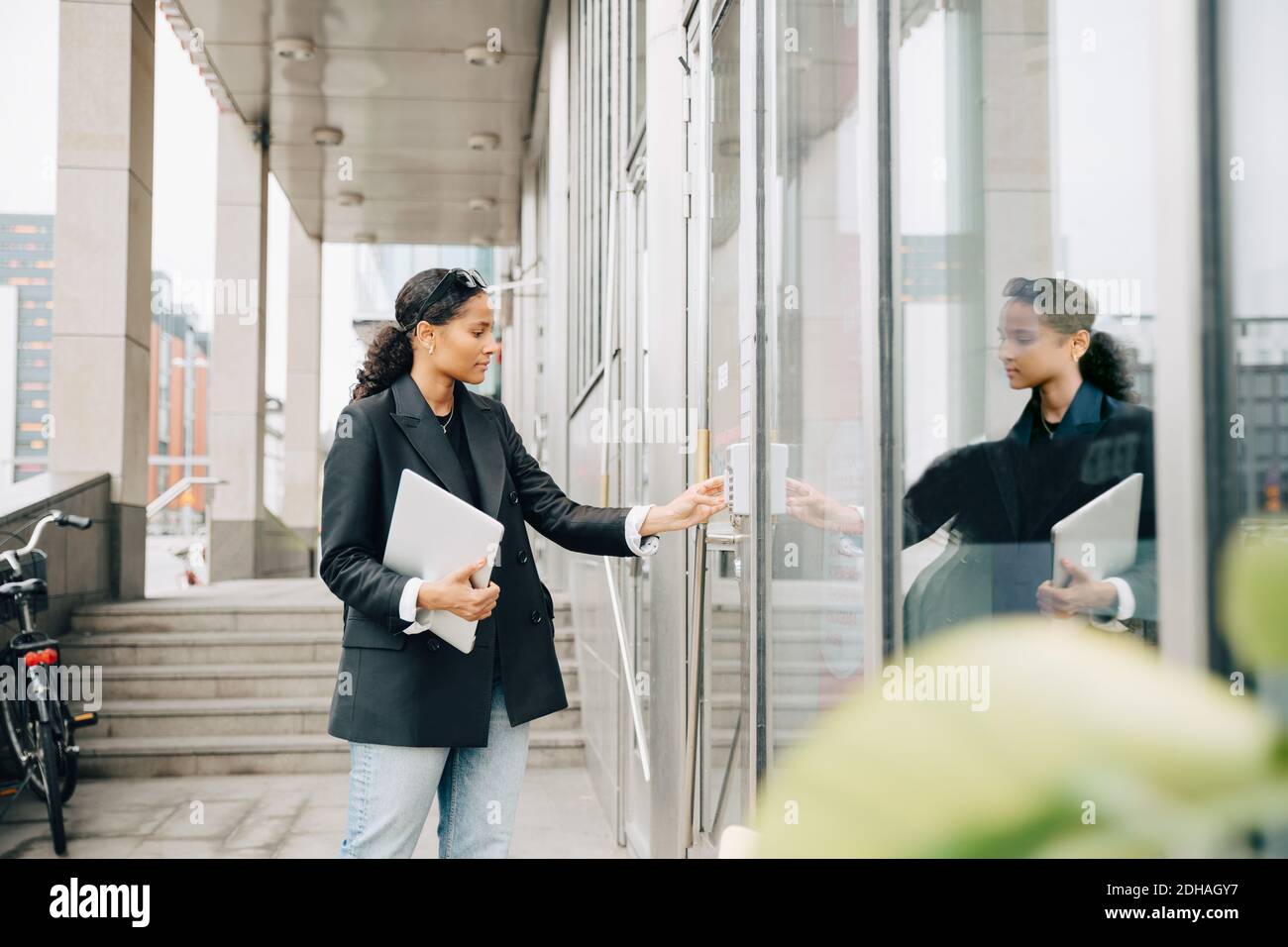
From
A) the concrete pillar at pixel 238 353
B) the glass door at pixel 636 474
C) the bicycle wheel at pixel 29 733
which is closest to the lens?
the glass door at pixel 636 474

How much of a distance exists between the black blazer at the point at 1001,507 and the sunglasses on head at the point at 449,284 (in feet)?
3.92

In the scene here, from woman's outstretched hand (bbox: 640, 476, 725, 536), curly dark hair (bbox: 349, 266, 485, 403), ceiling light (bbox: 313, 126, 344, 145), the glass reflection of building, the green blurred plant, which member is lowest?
the green blurred plant

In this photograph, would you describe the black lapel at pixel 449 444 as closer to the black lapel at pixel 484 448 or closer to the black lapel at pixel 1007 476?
the black lapel at pixel 484 448

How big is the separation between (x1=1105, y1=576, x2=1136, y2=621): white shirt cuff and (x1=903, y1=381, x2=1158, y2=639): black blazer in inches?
4.9

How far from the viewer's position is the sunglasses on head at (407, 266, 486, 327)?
2301mm

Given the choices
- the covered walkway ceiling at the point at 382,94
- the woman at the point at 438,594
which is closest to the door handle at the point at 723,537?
the woman at the point at 438,594

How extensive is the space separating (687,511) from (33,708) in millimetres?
3103

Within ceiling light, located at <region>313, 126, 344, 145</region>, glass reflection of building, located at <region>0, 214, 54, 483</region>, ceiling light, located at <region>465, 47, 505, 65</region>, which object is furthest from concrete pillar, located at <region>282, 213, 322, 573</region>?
glass reflection of building, located at <region>0, 214, 54, 483</region>

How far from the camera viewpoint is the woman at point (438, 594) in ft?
6.95

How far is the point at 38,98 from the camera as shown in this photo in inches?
262

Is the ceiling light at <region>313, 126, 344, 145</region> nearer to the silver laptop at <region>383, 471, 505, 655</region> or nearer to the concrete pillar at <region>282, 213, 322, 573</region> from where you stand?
the concrete pillar at <region>282, 213, 322, 573</region>
